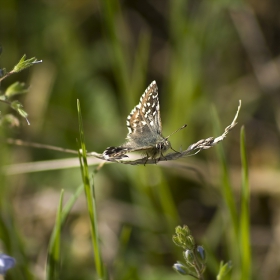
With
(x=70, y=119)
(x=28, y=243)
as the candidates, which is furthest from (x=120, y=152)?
(x=70, y=119)

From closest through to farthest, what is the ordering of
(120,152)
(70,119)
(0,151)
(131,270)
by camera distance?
(120,152)
(131,270)
(0,151)
(70,119)

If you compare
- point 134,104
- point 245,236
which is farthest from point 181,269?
point 134,104

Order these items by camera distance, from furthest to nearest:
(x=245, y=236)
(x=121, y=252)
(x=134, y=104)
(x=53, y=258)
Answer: (x=134, y=104) < (x=121, y=252) < (x=245, y=236) < (x=53, y=258)

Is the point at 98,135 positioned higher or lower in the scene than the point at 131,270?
higher

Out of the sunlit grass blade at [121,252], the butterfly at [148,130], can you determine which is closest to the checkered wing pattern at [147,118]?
the butterfly at [148,130]

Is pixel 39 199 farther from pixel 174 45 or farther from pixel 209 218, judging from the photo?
pixel 174 45

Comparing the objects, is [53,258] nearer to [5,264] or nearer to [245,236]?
[5,264]

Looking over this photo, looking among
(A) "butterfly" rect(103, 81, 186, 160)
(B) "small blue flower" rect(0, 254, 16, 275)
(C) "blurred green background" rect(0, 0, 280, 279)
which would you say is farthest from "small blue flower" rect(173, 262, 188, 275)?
(C) "blurred green background" rect(0, 0, 280, 279)
